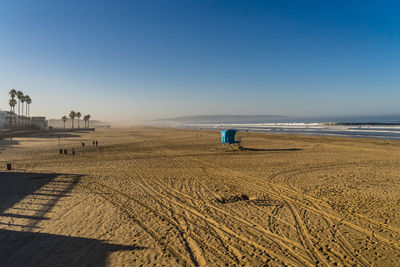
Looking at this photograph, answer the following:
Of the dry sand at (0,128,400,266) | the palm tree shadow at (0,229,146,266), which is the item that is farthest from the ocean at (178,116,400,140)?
the palm tree shadow at (0,229,146,266)

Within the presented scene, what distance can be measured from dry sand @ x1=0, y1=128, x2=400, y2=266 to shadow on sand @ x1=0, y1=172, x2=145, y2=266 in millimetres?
27

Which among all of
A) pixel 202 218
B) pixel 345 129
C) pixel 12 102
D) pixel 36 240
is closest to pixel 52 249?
pixel 36 240

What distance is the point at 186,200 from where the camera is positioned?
27.3 feet

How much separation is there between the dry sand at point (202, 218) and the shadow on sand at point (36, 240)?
27mm

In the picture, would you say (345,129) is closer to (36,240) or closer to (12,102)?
(36,240)

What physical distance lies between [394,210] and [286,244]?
5.23 metres

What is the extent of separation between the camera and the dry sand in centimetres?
486

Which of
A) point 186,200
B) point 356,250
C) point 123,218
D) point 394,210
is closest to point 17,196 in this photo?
point 123,218

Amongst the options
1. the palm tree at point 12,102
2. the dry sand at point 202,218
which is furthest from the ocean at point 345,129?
the palm tree at point 12,102

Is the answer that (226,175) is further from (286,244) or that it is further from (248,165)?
(286,244)

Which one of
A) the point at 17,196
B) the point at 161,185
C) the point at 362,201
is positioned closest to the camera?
the point at 362,201

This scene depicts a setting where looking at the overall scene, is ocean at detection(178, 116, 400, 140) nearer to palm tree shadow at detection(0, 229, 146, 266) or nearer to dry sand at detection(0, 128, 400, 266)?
dry sand at detection(0, 128, 400, 266)

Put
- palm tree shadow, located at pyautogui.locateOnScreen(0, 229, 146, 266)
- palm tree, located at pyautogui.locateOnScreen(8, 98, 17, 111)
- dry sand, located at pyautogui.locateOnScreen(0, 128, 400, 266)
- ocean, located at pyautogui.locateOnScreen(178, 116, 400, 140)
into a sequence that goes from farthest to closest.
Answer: palm tree, located at pyautogui.locateOnScreen(8, 98, 17, 111) < ocean, located at pyautogui.locateOnScreen(178, 116, 400, 140) < dry sand, located at pyautogui.locateOnScreen(0, 128, 400, 266) < palm tree shadow, located at pyautogui.locateOnScreen(0, 229, 146, 266)

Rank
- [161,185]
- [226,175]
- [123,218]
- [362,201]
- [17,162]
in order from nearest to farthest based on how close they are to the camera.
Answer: [123,218] < [362,201] < [161,185] < [226,175] < [17,162]
